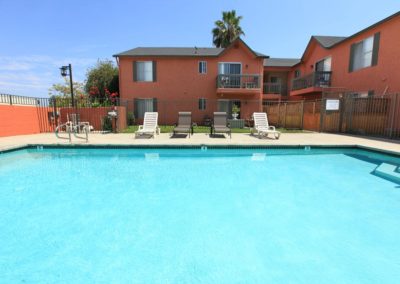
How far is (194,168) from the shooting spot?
22.5 ft

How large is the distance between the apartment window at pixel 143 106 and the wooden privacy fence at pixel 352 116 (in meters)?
10.7

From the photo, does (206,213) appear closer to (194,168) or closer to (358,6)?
(194,168)

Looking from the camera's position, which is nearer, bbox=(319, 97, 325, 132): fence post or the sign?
the sign

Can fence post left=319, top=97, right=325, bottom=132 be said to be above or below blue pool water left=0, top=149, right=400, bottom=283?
above

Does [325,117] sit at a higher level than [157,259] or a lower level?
higher

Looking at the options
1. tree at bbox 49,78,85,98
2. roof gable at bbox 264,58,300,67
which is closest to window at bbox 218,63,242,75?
roof gable at bbox 264,58,300,67

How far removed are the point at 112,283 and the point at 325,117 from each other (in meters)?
14.2

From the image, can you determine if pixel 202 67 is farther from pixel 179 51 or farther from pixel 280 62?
pixel 280 62

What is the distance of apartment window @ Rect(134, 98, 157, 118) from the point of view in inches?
725

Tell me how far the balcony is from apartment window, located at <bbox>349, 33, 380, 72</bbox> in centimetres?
629

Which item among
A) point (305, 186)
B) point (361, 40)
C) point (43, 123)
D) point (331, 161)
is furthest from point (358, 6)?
point (43, 123)

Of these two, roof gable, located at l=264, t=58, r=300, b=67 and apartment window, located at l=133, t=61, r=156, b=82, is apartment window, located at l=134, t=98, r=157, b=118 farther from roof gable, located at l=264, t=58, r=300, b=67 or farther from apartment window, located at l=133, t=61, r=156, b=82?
roof gable, located at l=264, t=58, r=300, b=67

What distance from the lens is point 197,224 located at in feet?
12.3

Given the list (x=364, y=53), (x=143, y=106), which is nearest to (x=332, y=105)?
(x=364, y=53)
